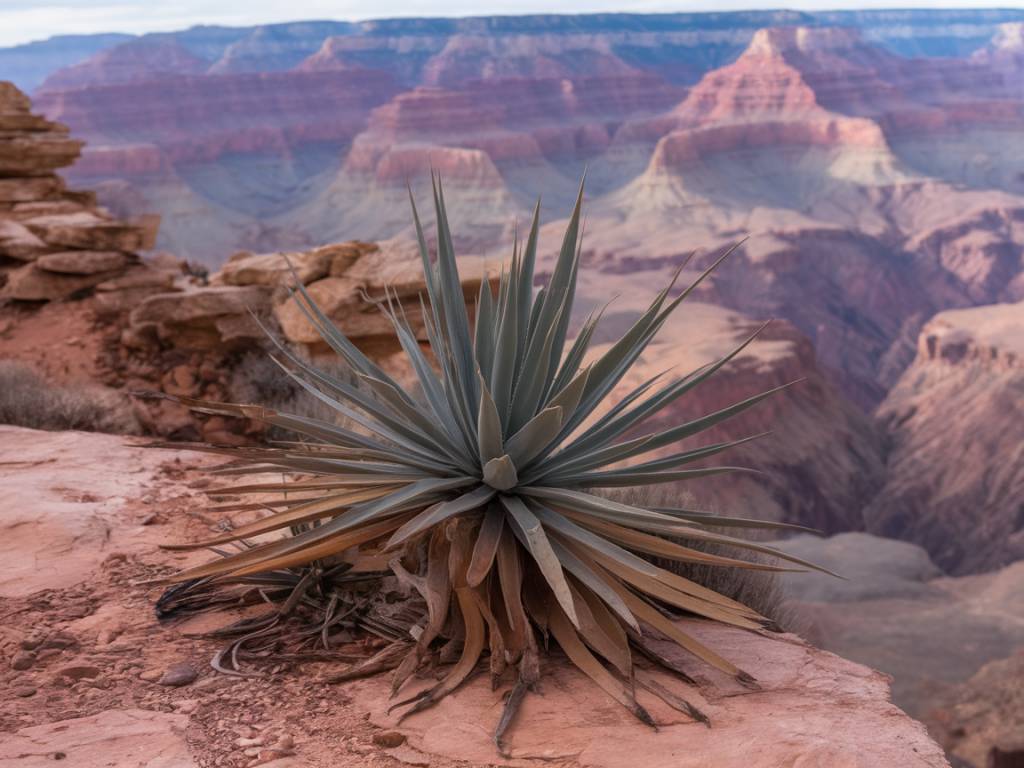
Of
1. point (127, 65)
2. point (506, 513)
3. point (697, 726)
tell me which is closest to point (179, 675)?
point (506, 513)

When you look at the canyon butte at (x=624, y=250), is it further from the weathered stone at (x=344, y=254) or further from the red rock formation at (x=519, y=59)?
the red rock formation at (x=519, y=59)

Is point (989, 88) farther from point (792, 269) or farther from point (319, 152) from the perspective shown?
point (319, 152)

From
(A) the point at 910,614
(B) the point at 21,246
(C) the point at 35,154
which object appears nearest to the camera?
(B) the point at 21,246

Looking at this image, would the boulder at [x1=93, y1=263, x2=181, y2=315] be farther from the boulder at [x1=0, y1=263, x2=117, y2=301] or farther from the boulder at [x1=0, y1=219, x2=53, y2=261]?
the boulder at [x1=0, y1=219, x2=53, y2=261]

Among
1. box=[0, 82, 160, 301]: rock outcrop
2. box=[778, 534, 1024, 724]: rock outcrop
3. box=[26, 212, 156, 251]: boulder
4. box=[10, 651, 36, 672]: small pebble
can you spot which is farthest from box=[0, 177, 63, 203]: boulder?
box=[778, 534, 1024, 724]: rock outcrop

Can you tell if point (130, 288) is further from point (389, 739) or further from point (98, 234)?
point (389, 739)

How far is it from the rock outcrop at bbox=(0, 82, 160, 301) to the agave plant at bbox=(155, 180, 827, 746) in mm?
7491

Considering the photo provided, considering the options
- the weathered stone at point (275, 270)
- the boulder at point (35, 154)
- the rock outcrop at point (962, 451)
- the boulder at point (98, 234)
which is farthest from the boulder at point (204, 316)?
the rock outcrop at point (962, 451)

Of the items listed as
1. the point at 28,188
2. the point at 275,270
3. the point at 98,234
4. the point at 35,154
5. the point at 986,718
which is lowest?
the point at 986,718

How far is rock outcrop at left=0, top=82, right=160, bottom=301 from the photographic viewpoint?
9.83 metres

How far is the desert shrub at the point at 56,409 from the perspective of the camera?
571 cm

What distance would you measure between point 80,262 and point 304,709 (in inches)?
338

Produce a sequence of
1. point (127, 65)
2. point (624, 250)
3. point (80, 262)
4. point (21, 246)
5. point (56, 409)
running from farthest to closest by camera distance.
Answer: point (127, 65) → point (624, 250) → point (21, 246) → point (80, 262) → point (56, 409)

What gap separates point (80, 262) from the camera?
32.3 ft
